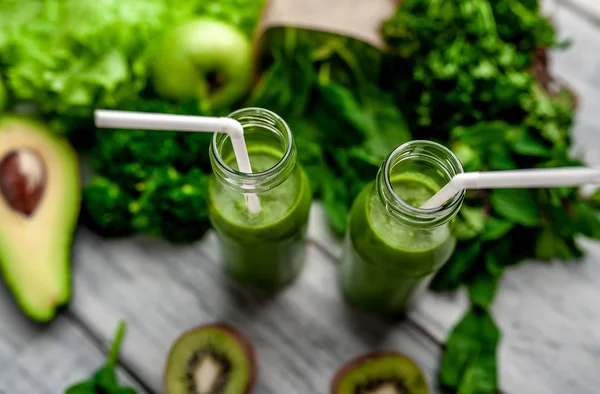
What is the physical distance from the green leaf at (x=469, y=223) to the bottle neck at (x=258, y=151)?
0.30 metres

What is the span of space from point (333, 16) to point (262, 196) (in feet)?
1.26

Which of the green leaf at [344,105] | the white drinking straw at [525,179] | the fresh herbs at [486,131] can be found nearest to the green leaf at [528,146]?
the fresh herbs at [486,131]

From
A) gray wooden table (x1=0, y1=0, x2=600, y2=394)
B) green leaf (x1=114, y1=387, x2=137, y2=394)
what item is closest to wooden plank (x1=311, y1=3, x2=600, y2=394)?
gray wooden table (x1=0, y1=0, x2=600, y2=394)

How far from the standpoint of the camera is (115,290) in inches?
35.6

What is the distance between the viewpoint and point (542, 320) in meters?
0.89

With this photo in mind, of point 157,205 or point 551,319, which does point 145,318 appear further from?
point 551,319

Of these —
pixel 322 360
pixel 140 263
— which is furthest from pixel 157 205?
pixel 322 360

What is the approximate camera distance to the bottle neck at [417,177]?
23.4 inches

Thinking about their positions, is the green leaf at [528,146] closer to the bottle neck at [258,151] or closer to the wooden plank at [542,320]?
the wooden plank at [542,320]

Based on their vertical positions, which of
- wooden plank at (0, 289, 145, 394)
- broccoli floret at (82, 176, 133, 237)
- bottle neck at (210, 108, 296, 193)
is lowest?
wooden plank at (0, 289, 145, 394)

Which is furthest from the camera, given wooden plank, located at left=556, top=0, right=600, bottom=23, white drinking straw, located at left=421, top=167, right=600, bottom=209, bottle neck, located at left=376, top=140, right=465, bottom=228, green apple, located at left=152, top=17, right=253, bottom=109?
wooden plank, located at left=556, top=0, right=600, bottom=23

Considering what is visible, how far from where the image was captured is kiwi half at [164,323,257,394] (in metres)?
0.83

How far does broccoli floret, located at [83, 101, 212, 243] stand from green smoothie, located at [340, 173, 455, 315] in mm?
262

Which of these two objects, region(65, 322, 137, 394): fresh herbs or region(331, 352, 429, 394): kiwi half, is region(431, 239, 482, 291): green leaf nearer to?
region(331, 352, 429, 394): kiwi half
